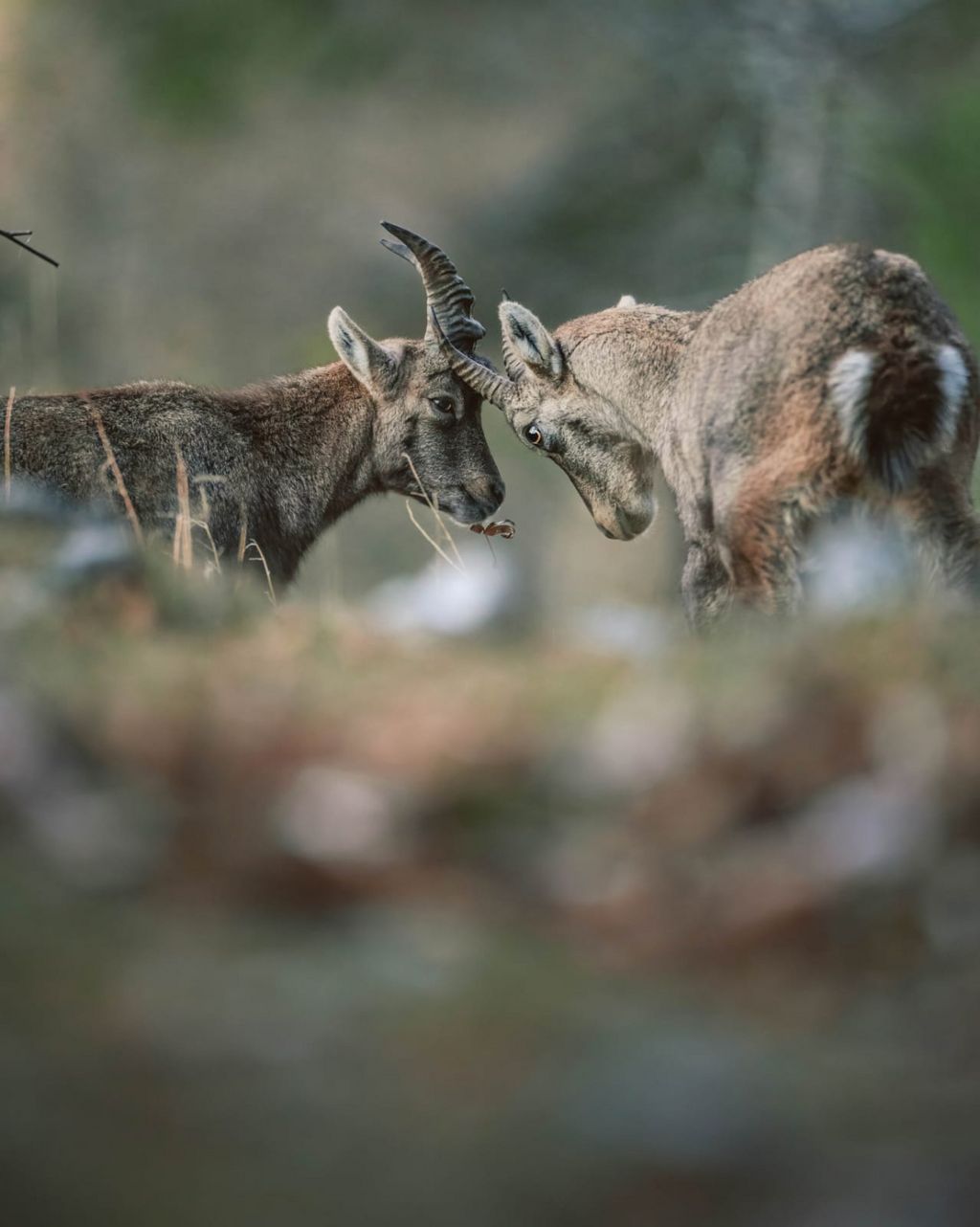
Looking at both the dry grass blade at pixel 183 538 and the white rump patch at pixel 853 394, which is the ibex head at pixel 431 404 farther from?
the white rump patch at pixel 853 394

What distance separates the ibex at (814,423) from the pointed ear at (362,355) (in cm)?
193

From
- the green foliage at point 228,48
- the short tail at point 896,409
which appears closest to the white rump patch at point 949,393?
the short tail at point 896,409

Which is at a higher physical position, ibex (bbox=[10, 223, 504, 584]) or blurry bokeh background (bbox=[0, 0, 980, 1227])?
→ ibex (bbox=[10, 223, 504, 584])

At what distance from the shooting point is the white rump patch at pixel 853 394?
5.79 m

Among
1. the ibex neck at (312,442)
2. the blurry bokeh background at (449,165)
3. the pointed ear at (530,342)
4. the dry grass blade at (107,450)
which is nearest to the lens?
the dry grass blade at (107,450)

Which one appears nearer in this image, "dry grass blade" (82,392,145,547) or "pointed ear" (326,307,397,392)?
"dry grass blade" (82,392,145,547)

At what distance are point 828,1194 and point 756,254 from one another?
21.2 meters

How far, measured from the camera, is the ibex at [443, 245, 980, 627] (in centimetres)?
585

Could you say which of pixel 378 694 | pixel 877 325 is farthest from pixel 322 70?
pixel 378 694

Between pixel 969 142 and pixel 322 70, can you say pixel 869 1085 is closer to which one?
pixel 969 142

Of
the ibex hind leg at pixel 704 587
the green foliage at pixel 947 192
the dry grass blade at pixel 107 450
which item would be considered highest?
the green foliage at pixel 947 192

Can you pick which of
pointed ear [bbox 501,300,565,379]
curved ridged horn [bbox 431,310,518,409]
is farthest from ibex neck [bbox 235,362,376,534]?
pointed ear [bbox 501,300,565,379]

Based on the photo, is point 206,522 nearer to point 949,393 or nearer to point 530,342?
point 530,342

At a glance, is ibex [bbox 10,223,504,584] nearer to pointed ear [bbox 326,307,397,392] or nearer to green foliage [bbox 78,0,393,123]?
pointed ear [bbox 326,307,397,392]
